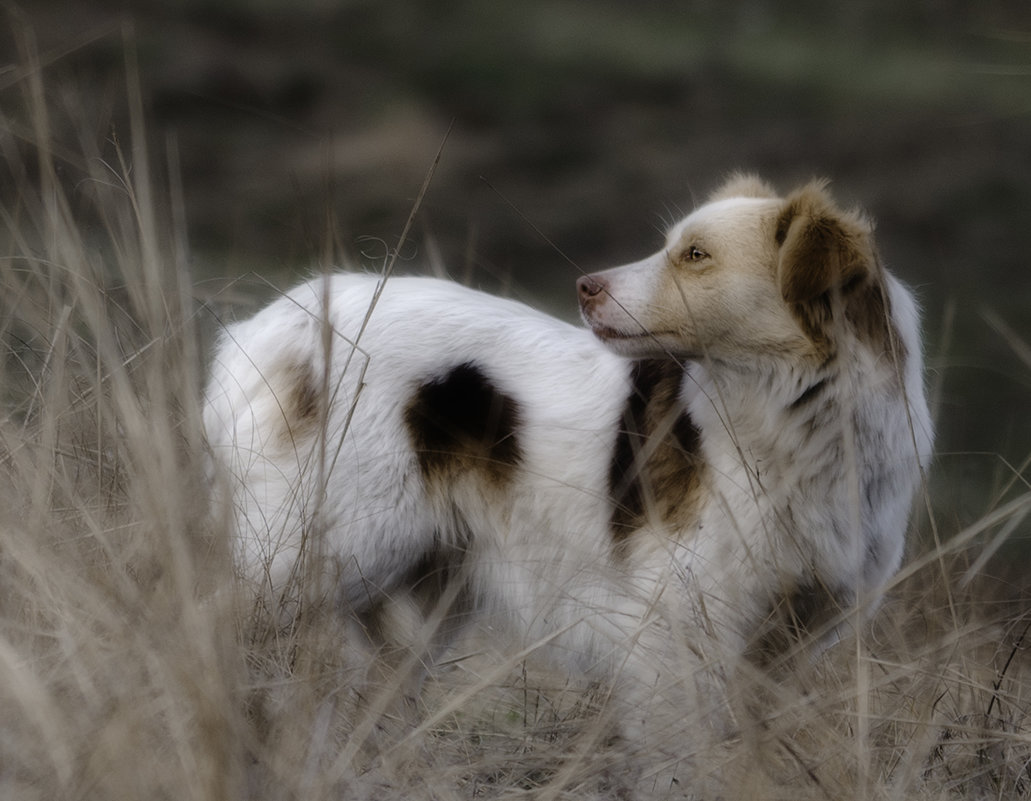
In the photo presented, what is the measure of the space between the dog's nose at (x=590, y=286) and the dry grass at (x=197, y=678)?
1060 millimetres

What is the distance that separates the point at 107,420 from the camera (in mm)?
3137

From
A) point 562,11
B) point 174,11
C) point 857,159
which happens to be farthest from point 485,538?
point 562,11

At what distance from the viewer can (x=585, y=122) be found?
21.7m

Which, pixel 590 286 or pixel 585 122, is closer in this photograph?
pixel 590 286

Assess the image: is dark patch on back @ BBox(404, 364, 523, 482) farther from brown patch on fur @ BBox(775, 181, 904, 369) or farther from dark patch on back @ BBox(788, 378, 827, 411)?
brown patch on fur @ BBox(775, 181, 904, 369)

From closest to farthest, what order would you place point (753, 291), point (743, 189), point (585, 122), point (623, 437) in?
point (753, 291)
point (623, 437)
point (743, 189)
point (585, 122)

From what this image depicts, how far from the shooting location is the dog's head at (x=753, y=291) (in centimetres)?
333

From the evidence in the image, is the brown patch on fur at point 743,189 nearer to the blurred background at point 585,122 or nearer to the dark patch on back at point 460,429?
the dark patch on back at point 460,429

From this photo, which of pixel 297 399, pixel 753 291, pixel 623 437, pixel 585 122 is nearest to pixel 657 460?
pixel 623 437

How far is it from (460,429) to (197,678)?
1.81 metres

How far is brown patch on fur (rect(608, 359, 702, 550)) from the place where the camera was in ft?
11.7

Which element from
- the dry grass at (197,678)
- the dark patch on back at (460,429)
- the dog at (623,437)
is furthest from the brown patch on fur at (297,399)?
the dry grass at (197,678)

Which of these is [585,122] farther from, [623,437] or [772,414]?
[772,414]

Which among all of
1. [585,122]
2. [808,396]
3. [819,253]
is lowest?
[808,396]
